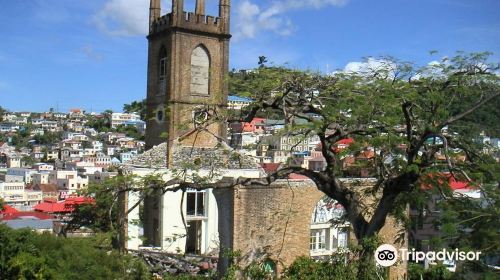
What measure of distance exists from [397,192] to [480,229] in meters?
1.58

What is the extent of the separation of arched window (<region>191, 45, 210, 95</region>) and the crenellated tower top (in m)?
1.02

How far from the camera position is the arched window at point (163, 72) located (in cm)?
2903

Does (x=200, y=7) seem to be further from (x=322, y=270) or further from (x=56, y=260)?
(x=322, y=270)

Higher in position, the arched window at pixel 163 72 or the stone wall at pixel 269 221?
the arched window at pixel 163 72

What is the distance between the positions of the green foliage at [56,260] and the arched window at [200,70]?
16557 millimetres

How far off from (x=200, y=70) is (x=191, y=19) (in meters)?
2.38

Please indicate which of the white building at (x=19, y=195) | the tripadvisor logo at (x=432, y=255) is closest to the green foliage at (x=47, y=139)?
the white building at (x=19, y=195)

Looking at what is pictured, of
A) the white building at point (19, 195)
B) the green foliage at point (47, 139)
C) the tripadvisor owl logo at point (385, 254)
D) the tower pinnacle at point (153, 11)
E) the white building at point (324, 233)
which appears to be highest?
the tower pinnacle at point (153, 11)

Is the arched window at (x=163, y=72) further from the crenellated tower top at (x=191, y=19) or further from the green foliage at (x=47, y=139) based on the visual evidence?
the green foliage at (x=47, y=139)

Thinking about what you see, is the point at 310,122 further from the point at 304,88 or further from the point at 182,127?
the point at 182,127

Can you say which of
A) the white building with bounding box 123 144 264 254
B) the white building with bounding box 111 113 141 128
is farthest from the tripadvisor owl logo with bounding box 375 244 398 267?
the white building with bounding box 111 113 141 128

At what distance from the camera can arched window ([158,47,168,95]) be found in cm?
2903

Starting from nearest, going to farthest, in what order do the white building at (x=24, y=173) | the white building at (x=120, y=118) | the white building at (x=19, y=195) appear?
1. the white building at (x=19, y=195)
2. the white building at (x=24, y=173)
3. the white building at (x=120, y=118)

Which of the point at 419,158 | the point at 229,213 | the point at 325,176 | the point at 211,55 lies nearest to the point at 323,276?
the point at 325,176
